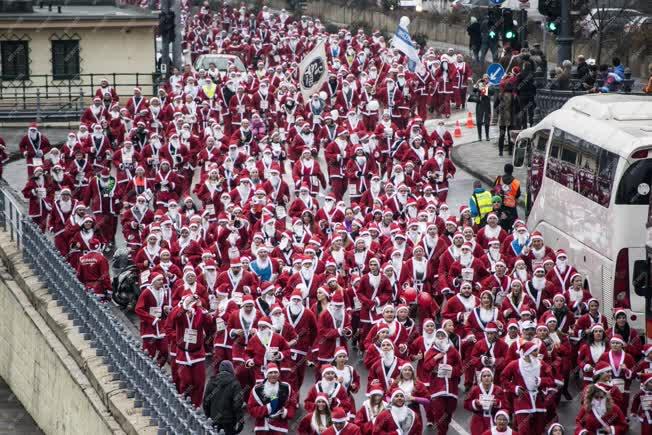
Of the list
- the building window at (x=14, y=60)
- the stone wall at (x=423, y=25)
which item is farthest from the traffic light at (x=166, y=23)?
the stone wall at (x=423, y=25)

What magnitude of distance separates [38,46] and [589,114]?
2107 cm

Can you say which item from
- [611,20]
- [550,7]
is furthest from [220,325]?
[611,20]

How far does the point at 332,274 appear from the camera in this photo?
64.2ft

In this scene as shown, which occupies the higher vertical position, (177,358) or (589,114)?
(589,114)

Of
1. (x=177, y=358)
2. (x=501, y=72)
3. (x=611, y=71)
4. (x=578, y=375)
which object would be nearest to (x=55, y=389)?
(x=177, y=358)

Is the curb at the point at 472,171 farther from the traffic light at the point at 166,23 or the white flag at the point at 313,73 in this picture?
the traffic light at the point at 166,23

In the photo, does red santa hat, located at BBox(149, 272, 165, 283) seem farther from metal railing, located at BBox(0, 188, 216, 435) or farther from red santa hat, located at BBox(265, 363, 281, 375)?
red santa hat, located at BBox(265, 363, 281, 375)

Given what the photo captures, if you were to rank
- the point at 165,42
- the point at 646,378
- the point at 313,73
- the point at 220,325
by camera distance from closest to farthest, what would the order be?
the point at 646,378
the point at 220,325
the point at 313,73
the point at 165,42

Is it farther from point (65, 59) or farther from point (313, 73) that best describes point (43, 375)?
point (65, 59)

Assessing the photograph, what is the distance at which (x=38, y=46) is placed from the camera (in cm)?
3950

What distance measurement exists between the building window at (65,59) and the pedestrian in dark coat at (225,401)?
990 inches

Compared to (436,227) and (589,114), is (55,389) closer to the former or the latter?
(436,227)

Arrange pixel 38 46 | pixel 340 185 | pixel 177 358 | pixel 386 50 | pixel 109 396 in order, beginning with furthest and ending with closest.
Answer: pixel 386 50 < pixel 38 46 < pixel 340 185 < pixel 177 358 < pixel 109 396

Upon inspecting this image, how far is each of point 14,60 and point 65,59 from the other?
129 centimetres
